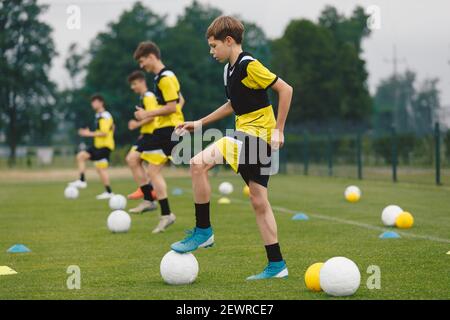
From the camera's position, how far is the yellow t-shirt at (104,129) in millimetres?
19953

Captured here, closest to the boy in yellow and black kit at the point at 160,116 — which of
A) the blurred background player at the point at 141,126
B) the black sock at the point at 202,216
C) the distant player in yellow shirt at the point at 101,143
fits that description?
the blurred background player at the point at 141,126

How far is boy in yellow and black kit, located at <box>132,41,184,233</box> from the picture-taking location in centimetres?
1186

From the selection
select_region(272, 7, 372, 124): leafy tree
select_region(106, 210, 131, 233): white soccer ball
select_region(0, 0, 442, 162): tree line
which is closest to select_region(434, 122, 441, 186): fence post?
select_region(106, 210, 131, 233): white soccer ball

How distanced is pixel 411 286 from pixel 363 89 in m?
70.1

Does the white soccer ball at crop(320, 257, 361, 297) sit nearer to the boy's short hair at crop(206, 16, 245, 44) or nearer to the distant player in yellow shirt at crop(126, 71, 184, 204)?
the boy's short hair at crop(206, 16, 245, 44)

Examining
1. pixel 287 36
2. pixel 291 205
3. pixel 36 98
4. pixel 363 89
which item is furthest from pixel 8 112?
pixel 291 205

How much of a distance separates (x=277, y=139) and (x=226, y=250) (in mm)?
2773

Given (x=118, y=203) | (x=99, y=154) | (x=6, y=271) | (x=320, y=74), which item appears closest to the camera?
(x=6, y=271)

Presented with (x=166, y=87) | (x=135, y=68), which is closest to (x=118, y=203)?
(x=166, y=87)

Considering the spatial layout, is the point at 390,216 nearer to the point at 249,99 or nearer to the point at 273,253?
the point at 273,253

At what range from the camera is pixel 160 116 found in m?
12.2

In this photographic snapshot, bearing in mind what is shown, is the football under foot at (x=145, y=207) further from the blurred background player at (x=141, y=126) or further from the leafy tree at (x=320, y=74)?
the leafy tree at (x=320, y=74)
